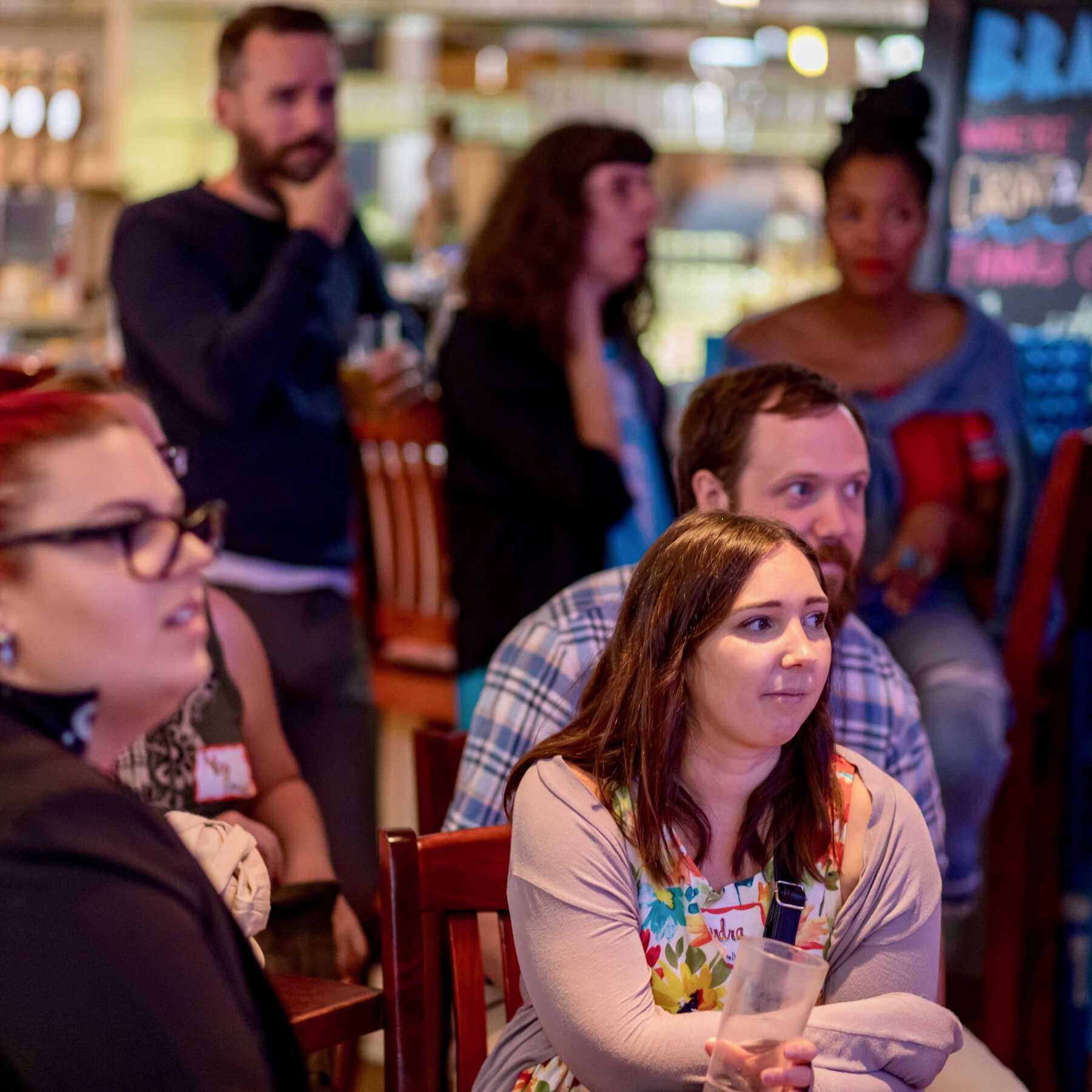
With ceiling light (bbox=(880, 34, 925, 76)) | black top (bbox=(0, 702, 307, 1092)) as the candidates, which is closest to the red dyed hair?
black top (bbox=(0, 702, 307, 1092))

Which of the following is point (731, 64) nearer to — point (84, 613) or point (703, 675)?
point (703, 675)

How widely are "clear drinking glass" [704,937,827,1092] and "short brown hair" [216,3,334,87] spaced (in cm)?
198

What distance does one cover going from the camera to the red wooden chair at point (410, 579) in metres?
3.16

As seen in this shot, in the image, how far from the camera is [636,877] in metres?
1.36

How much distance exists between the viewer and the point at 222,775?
1.76 m

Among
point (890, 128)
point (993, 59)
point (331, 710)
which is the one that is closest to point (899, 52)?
point (993, 59)

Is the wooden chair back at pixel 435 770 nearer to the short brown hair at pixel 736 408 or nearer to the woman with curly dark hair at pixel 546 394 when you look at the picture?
the short brown hair at pixel 736 408

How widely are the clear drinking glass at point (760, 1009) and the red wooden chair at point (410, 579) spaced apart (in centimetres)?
191

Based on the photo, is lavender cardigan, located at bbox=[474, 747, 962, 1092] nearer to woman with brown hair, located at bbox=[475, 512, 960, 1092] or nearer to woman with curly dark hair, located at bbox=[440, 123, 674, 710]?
woman with brown hair, located at bbox=[475, 512, 960, 1092]

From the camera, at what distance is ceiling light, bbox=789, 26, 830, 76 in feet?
16.2

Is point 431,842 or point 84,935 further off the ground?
point 84,935

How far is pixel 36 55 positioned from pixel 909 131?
3182 millimetres

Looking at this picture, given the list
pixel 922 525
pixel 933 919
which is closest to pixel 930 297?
pixel 922 525

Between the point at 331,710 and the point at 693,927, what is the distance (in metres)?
1.18
